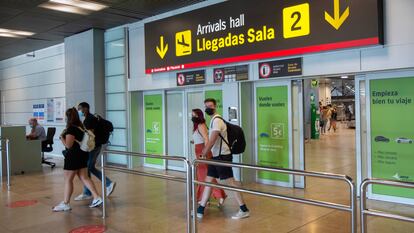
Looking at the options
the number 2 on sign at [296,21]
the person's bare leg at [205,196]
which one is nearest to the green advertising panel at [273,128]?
the number 2 on sign at [296,21]

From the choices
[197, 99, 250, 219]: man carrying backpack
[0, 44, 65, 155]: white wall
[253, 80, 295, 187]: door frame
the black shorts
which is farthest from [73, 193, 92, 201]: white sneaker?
[0, 44, 65, 155]: white wall

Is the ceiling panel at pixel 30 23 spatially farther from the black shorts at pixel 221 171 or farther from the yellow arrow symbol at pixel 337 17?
the yellow arrow symbol at pixel 337 17

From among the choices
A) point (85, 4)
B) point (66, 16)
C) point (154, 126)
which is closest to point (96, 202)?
point (154, 126)

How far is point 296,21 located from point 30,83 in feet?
36.8

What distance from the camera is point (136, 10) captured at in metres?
8.41

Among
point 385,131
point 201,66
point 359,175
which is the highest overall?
point 201,66

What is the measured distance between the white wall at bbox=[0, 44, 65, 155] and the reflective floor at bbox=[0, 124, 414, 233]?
18.7 ft

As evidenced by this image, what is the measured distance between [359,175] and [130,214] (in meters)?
3.55

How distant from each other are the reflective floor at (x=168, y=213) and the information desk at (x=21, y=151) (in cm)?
170

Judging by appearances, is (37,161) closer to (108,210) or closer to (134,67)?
(134,67)

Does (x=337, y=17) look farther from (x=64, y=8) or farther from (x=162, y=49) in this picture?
(x=64, y=8)

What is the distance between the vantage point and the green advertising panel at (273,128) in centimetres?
698

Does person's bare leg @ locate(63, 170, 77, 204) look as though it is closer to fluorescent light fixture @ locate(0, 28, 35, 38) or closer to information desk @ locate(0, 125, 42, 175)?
information desk @ locate(0, 125, 42, 175)

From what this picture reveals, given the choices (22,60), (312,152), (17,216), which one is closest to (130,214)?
(17,216)
